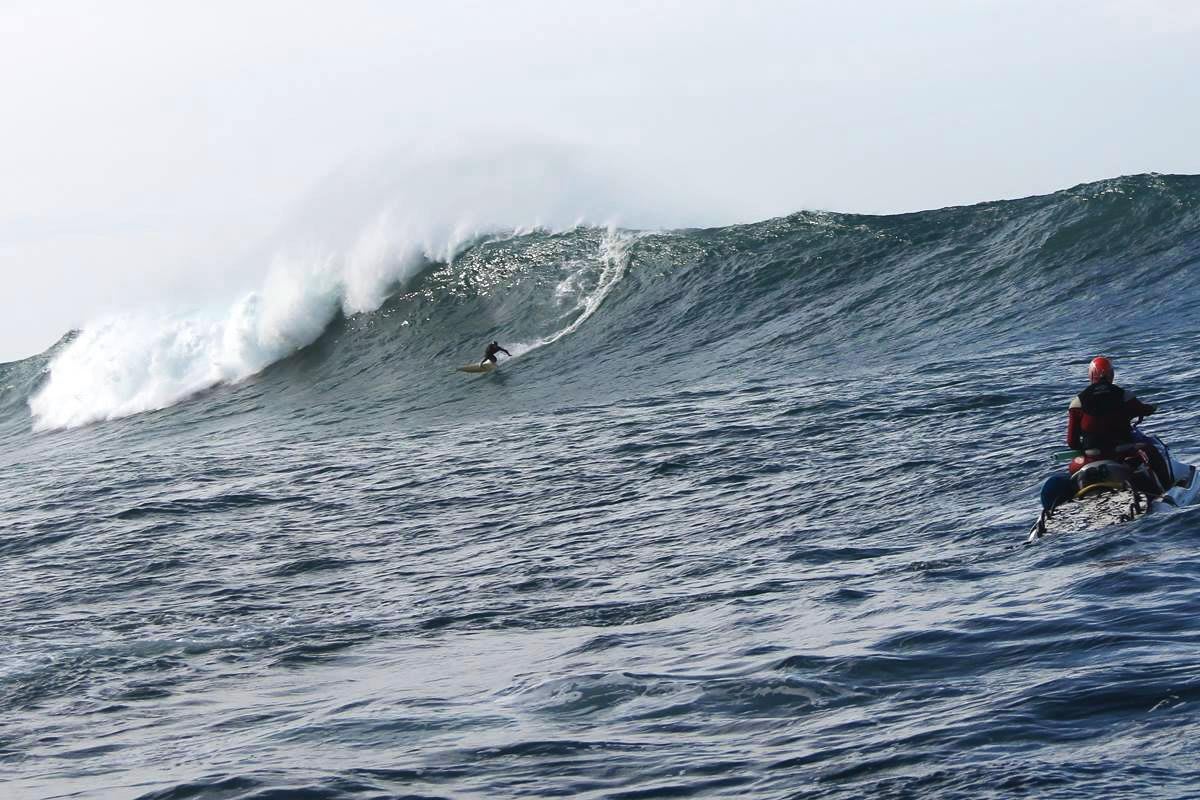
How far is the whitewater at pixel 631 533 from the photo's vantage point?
7.66 meters

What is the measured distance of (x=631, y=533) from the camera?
1453 cm

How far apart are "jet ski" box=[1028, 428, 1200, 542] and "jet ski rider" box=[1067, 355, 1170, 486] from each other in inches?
0.9

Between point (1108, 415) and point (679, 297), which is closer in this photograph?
point (1108, 415)

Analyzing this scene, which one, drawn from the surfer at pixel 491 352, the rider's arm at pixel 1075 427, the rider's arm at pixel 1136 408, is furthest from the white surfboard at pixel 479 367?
the rider's arm at pixel 1136 408

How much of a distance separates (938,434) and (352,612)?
24.1 feet

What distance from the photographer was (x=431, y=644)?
11156 millimetres

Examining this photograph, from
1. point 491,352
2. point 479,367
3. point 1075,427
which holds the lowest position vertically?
point 1075,427

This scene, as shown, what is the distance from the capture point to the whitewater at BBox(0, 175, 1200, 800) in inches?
302

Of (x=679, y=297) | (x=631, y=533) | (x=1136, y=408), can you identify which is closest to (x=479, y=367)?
(x=679, y=297)

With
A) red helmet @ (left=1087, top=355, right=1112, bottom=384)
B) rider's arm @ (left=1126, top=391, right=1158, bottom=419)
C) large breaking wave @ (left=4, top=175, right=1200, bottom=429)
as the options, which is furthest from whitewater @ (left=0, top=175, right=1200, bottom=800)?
red helmet @ (left=1087, top=355, right=1112, bottom=384)

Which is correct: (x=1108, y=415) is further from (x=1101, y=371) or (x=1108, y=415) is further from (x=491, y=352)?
(x=491, y=352)

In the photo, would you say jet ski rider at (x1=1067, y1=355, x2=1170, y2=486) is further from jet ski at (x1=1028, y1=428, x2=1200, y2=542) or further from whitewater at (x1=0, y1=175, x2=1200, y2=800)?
whitewater at (x1=0, y1=175, x2=1200, y2=800)

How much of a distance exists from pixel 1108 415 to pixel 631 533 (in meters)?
4.94

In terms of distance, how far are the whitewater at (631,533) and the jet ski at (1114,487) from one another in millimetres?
416
